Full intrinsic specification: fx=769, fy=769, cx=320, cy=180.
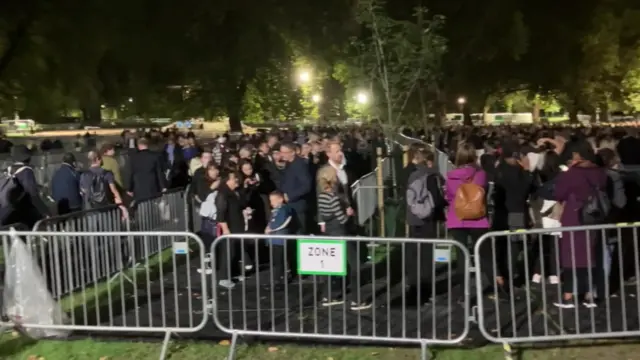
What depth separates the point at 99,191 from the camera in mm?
10703

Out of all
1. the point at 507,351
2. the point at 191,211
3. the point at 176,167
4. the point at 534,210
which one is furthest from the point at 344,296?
the point at 176,167

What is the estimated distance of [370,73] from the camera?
47.5 ft

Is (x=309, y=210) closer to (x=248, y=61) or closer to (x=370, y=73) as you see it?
(x=370, y=73)

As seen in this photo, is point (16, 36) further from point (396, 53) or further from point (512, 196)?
point (512, 196)

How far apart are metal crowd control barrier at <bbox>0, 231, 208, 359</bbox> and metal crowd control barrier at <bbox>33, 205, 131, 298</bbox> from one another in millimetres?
29

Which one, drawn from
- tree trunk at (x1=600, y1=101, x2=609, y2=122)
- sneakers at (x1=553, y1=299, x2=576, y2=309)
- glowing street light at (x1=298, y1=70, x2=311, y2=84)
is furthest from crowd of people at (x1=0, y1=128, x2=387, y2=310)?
tree trunk at (x1=600, y1=101, x2=609, y2=122)

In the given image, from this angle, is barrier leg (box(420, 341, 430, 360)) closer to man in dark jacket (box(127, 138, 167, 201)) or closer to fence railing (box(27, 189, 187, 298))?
fence railing (box(27, 189, 187, 298))

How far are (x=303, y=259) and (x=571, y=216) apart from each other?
9.56 ft

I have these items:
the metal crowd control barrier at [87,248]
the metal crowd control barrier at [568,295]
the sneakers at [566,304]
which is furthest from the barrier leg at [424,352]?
the metal crowd control barrier at [87,248]

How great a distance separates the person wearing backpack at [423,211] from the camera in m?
8.47

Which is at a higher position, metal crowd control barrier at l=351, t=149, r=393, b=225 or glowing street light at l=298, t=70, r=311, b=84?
glowing street light at l=298, t=70, r=311, b=84

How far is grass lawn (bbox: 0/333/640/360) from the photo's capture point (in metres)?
6.97

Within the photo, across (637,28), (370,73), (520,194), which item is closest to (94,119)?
(637,28)

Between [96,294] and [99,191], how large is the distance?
3214 millimetres
